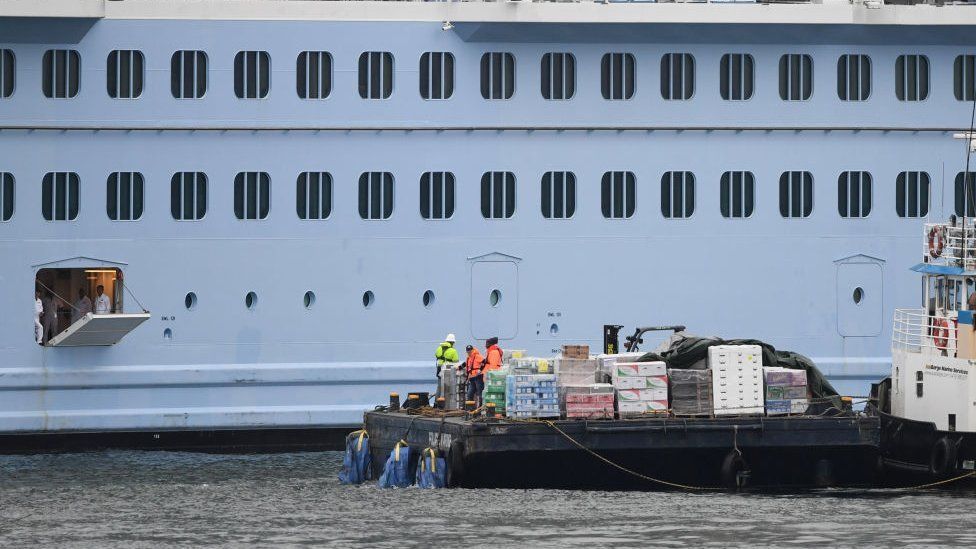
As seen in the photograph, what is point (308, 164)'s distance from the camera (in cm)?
3556

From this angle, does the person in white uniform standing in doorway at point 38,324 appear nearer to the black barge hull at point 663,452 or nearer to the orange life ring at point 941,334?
the black barge hull at point 663,452

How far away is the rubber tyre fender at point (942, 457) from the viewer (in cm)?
2988

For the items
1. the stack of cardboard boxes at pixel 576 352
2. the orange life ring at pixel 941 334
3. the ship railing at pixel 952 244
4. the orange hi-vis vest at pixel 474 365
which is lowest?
the orange hi-vis vest at pixel 474 365

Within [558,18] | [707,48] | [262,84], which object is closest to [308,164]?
[262,84]

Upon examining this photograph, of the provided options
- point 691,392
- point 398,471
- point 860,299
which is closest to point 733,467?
point 691,392

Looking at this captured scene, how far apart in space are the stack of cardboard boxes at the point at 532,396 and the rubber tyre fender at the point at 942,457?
18.5ft

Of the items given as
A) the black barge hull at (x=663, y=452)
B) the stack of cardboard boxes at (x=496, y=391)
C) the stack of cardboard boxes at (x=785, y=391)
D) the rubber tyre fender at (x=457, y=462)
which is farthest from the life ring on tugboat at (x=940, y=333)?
the rubber tyre fender at (x=457, y=462)

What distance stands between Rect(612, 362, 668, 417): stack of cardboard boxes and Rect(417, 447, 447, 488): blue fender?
2.64m

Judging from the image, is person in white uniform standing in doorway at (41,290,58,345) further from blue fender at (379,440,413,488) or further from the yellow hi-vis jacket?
blue fender at (379,440,413,488)

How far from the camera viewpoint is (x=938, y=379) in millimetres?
30922

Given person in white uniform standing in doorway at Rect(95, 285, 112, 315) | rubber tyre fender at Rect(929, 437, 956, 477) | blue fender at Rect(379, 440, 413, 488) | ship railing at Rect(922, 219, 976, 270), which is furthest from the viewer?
person in white uniform standing in doorway at Rect(95, 285, 112, 315)

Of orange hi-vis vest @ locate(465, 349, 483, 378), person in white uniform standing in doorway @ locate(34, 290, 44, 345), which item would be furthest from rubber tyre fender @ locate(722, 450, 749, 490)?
person in white uniform standing in doorway @ locate(34, 290, 44, 345)

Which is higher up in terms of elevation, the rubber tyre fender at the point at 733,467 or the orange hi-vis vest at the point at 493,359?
the orange hi-vis vest at the point at 493,359

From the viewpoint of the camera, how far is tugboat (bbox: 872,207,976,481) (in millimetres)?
30109
